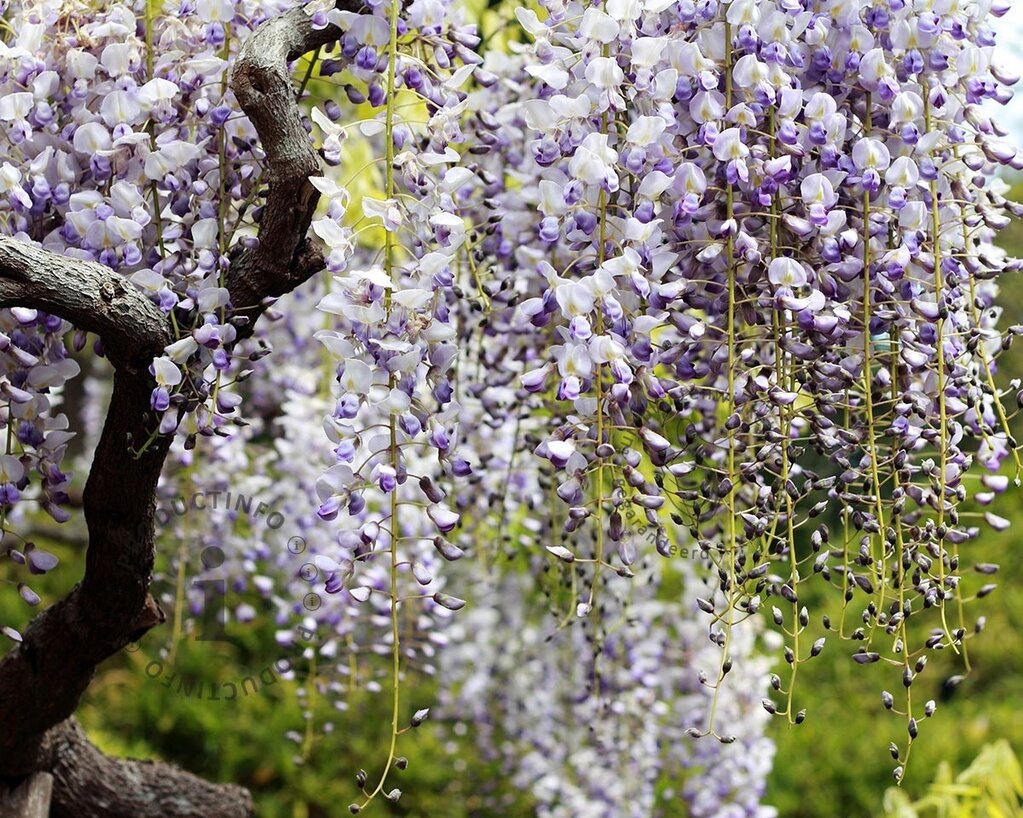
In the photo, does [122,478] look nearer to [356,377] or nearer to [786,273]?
A: [356,377]

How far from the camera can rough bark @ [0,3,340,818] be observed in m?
0.95

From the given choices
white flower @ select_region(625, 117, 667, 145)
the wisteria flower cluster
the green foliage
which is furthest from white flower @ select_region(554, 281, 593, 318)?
the green foliage

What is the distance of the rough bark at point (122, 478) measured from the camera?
95 cm

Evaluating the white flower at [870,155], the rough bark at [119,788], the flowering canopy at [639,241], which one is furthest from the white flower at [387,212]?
the rough bark at [119,788]

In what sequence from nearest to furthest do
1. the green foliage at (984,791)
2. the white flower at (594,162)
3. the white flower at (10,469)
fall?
the white flower at (594,162) < the white flower at (10,469) < the green foliage at (984,791)

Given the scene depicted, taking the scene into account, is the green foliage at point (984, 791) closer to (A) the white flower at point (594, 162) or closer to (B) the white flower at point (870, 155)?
(B) the white flower at point (870, 155)

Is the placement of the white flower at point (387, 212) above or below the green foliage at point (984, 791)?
above

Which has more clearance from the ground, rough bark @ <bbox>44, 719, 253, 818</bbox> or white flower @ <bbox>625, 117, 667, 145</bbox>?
white flower @ <bbox>625, 117, 667, 145</bbox>

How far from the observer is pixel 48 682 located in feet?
4.35

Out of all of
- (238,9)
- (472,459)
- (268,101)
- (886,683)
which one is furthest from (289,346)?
(886,683)

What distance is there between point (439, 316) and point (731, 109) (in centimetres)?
29

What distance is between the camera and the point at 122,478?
1.14 m

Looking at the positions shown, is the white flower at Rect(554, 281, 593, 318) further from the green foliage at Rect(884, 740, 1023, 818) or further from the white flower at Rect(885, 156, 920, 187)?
the green foliage at Rect(884, 740, 1023, 818)
